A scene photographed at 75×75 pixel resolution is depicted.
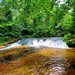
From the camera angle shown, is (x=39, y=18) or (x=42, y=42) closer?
(x=42, y=42)

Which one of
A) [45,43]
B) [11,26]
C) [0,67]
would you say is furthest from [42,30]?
[0,67]

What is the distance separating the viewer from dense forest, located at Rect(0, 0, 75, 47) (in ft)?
19.5

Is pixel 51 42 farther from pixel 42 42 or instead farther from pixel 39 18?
pixel 39 18

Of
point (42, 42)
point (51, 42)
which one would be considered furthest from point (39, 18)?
point (51, 42)

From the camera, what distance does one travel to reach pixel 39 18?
101ft

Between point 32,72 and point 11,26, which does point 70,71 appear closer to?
point 32,72

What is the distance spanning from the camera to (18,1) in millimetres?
5770

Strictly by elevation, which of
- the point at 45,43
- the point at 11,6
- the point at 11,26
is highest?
the point at 11,6

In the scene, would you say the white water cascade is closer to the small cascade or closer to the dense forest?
the small cascade

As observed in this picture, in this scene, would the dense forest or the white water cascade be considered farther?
the white water cascade

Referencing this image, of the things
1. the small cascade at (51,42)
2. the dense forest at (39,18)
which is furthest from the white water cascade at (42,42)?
the dense forest at (39,18)

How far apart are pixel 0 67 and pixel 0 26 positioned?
44.9 feet

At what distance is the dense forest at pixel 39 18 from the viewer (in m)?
5.94

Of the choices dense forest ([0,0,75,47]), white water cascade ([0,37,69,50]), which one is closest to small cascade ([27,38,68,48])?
white water cascade ([0,37,69,50])
